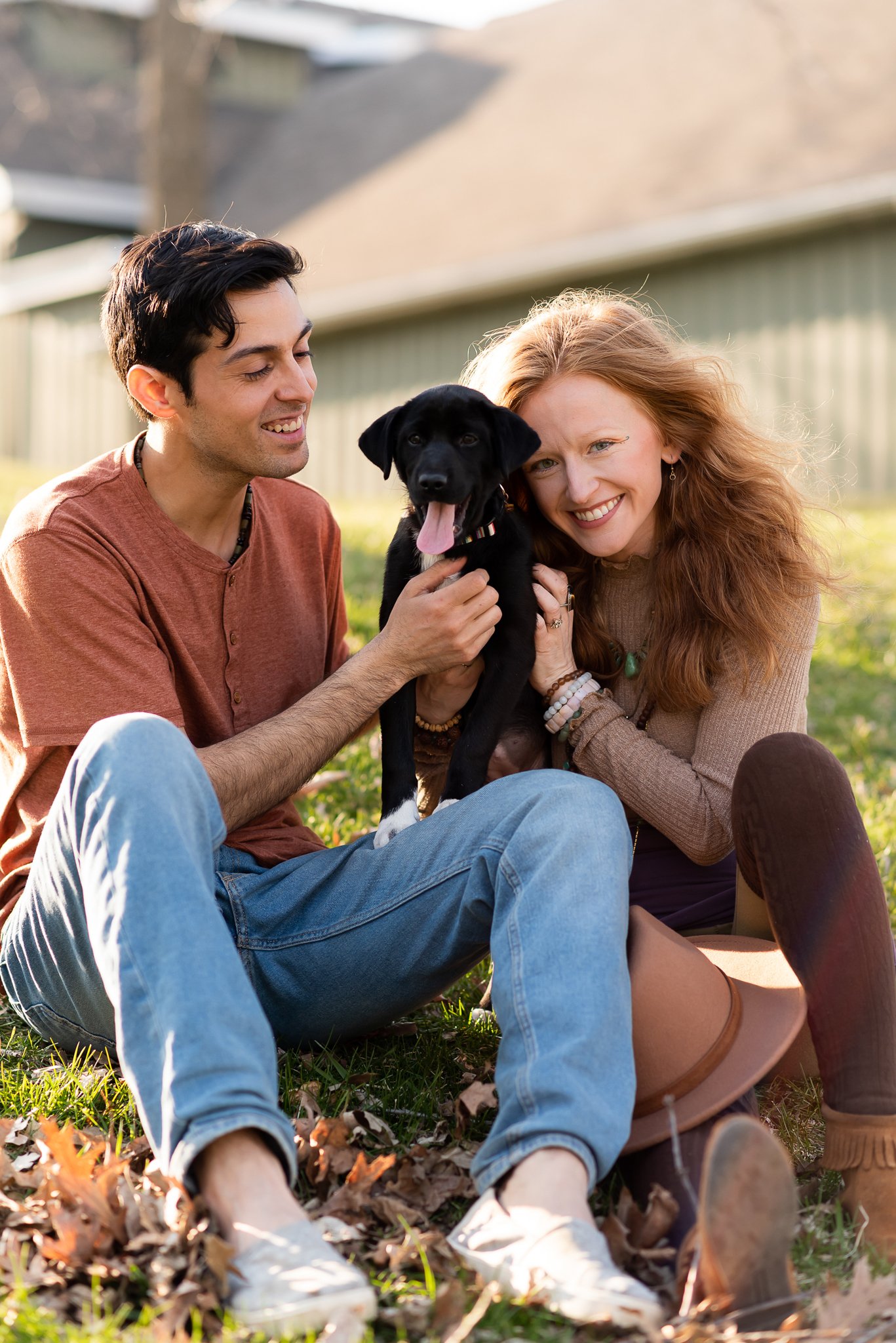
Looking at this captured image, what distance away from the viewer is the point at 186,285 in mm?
2854

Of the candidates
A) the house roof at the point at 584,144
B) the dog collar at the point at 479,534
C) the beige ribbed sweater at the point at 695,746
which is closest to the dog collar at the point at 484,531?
the dog collar at the point at 479,534

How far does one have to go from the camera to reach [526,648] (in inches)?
125

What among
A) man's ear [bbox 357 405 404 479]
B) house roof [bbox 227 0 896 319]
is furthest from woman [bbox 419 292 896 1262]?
house roof [bbox 227 0 896 319]

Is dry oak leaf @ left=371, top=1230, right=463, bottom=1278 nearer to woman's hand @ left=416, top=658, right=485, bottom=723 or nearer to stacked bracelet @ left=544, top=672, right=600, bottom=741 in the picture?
stacked bracelet @ left=544, top=672, right=600, bottom=741

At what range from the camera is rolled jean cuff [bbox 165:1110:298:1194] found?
190cm

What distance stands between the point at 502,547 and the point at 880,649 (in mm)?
3786

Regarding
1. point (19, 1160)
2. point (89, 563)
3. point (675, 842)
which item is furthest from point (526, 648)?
point (19, 1160)

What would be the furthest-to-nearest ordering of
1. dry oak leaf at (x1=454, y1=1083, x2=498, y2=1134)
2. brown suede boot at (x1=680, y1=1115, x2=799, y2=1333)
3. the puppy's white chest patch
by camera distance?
the puppy's white chest patch
dry oak leaf at (x1=454, y1=1083, x2=498, y2=1134)
brown suede boot at (x1=680, y1=1115, x2=799, y2=1333)

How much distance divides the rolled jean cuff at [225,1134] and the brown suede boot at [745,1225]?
587 millimetres

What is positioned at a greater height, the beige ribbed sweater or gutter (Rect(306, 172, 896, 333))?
gutter (Rect(306, 172, 896, 333))

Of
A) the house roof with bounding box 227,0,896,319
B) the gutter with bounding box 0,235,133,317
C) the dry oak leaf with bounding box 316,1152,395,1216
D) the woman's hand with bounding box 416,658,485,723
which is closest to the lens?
the dry oak leaf with bounding box 316,1152,395,1216

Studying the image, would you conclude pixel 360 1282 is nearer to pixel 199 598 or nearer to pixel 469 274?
pixel 199 598

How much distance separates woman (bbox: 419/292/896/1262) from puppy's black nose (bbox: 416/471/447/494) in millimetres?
199

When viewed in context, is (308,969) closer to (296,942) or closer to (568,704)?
(296,942)
